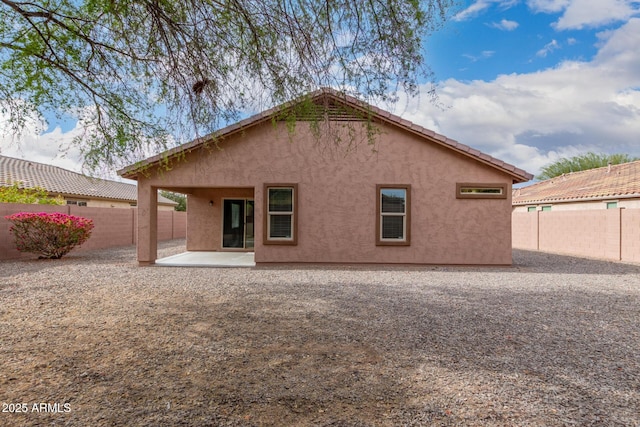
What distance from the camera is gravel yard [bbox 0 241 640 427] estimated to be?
9.81 feet

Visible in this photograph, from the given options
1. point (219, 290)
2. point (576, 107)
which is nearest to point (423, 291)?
point (219, 290)

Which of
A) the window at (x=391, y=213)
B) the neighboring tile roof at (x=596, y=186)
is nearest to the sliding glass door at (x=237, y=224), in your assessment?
the window at (x=391, y=213)

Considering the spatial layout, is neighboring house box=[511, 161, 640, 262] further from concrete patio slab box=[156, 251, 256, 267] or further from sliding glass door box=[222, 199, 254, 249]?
sliding glass door box=[222, 199, 254, 249]

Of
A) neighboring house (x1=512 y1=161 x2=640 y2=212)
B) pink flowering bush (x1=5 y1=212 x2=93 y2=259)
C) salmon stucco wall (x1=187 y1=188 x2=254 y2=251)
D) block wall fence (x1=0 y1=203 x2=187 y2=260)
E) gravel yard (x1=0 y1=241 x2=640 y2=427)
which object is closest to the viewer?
gravel yard (x1=0 y1=241 x2=640 y2=427)

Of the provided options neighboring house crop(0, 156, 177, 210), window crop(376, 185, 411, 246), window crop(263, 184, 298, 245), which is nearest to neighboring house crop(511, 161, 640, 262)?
window crop(376, 185, 411, 246)

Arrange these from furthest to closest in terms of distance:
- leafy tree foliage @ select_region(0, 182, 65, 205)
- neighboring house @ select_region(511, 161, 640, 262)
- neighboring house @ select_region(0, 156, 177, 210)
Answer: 1. neighboring house @ select_region(0, 156, 177, 210)
2. leafy tree foliage @ select_region(0, 182, 65, 205)
3. neighboring house @ select_region(511, 161, 640, 262)

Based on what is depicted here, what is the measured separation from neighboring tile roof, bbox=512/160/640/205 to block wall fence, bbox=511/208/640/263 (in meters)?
1.48

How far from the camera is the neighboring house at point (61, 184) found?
68.8 ft

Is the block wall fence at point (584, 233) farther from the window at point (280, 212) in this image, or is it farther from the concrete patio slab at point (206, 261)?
the concrete patio slab at point (206, 261)

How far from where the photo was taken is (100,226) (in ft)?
57.4

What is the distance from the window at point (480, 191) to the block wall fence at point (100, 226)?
1523 cm

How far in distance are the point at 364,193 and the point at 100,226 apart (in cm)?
1327

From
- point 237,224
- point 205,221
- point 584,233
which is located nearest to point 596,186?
point 584,233

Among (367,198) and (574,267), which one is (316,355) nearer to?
(367,198)
